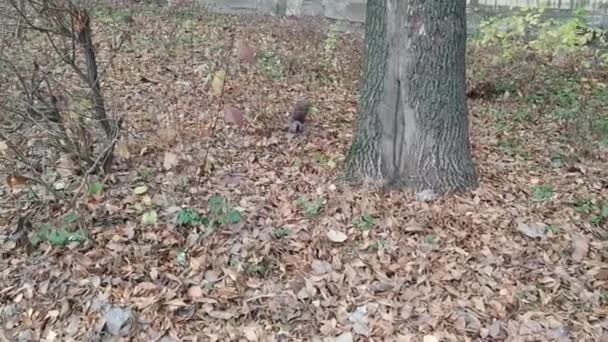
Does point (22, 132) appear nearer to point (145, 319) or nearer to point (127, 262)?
point (127, 262)

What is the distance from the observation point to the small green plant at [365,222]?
351 cm

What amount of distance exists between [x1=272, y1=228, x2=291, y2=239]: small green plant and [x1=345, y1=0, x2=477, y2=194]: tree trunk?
0.75 meters

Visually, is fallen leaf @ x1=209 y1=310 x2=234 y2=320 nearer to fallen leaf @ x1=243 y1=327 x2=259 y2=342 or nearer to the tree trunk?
fallen leaf @ x1=243 y1=327 x2=259 y2=342

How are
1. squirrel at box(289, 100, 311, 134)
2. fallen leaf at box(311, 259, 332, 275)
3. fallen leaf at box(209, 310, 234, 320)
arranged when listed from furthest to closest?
squirrel at box(289, 100, 311, 134) < fallen leaf at box(311, 259, 332, 275) < fallen leaf at box(209, 310, 234, 320)

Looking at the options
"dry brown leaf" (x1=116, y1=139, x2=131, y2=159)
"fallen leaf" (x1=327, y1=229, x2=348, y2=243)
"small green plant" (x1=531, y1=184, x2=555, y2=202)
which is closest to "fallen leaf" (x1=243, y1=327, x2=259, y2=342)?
"fallen leaf" (x1=327, y1=229, x2=348, y2=243)

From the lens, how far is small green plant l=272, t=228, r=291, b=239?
3.39 metres

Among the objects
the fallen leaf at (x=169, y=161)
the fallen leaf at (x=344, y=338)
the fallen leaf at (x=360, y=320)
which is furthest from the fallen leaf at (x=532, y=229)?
the fallen leaf at (x=169, y=161)

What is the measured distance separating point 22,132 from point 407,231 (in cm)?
267

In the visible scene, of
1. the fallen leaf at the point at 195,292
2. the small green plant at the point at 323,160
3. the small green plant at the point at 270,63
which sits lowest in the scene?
the fallen leaf at the point at 195,292

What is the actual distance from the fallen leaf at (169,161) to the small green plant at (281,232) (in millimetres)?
1012

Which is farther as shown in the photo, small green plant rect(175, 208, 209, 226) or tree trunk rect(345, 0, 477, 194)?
tree trunk rect(345, 0, 477, 194)

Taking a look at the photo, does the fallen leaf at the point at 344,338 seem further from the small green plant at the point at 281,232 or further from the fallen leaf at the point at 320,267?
the small green plant at the point at 281,232

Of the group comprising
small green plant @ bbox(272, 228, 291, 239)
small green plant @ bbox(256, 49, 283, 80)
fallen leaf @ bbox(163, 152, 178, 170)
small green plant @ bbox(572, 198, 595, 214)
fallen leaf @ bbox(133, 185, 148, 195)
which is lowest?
small green plant @ bbox(272, 228, 291, 239)

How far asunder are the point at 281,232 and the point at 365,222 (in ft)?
1.74
